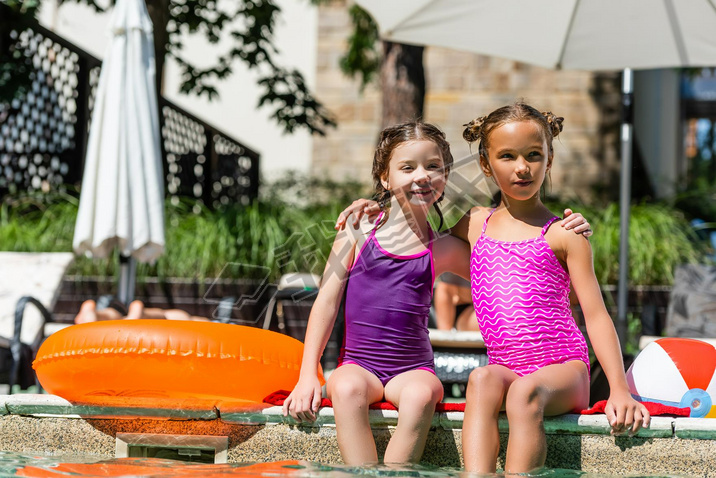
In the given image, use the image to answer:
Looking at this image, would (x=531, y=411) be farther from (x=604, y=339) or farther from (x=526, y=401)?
(x=604, y=339)

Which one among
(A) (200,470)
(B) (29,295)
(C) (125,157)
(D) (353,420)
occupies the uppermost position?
(C) (125,157)

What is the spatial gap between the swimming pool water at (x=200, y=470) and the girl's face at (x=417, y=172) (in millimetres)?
987

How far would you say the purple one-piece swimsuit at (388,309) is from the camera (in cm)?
290

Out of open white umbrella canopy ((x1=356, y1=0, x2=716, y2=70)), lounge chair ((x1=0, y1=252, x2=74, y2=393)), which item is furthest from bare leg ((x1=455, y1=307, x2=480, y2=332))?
lounge chair ((x1=0, y1=252, x2=74, y2=393))

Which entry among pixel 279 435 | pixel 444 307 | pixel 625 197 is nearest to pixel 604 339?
pixel 279 435

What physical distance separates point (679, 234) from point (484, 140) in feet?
16.6

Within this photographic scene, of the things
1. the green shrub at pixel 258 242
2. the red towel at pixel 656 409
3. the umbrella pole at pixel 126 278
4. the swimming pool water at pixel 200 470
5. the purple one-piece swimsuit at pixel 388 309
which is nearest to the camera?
the swimming pool water at pixel 200 470

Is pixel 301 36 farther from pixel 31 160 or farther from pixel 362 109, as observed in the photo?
pixel 31 160

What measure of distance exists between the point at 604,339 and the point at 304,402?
3.27 feet

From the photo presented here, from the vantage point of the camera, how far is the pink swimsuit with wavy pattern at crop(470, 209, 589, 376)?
2.77 m

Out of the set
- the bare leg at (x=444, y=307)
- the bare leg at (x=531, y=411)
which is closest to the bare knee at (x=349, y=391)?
the bare leg at (x=531, y=411)

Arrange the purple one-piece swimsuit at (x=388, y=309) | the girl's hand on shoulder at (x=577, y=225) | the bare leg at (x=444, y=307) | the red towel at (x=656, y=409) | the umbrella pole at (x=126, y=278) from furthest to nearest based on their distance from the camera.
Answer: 1. the umbrella pole at (x=126, y=278)
2. the bare leg at (x=444, y=307)
3. the purple one-piece swimsuit at (x=388, y=309)
4. the girl's hand on shoulder at (x=577, y=225)
5. the red towel at (x=656, y=409)

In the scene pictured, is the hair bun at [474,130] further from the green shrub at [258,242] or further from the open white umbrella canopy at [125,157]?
the green shrub at [258,242]

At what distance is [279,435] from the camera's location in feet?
8.73
